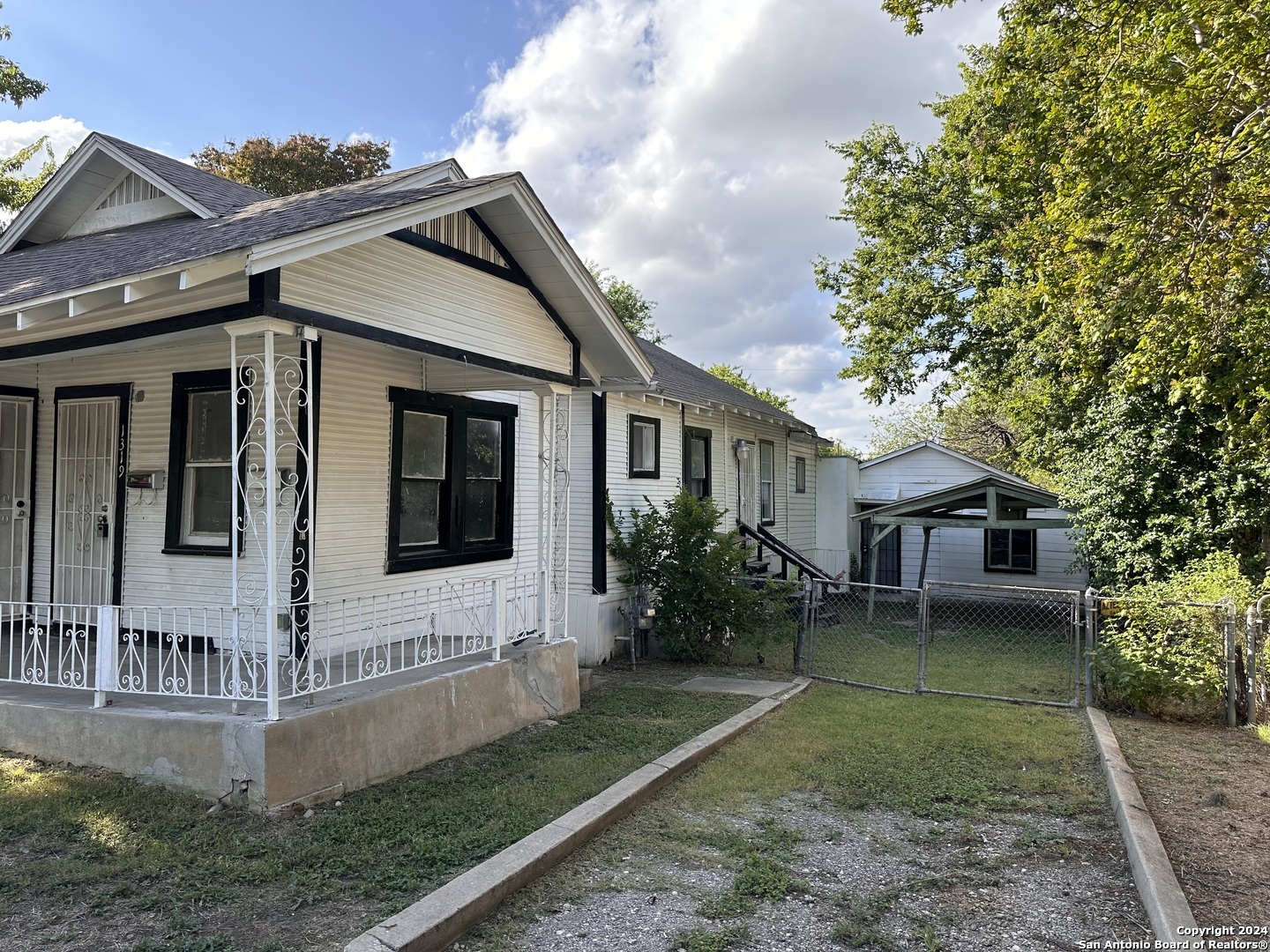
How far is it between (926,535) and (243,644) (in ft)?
44.6

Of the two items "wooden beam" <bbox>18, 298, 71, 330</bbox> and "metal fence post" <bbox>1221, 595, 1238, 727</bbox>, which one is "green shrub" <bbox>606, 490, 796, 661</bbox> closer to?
"metal fence post" <bbox>1221, 595, 1238, 727</bbox>

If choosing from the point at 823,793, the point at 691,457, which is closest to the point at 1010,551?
the point at 691,457

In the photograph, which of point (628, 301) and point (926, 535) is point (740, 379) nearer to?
point (628, 301)

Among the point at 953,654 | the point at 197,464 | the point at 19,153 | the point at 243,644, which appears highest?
the point at 19,153

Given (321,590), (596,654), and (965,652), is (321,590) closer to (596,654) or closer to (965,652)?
(596,654)

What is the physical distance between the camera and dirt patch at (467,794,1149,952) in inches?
154

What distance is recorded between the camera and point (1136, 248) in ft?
29.6

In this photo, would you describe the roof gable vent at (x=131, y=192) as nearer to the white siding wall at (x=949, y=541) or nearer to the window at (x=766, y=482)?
the window at (x=766, y=482)

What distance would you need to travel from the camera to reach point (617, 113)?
1236 centimetres

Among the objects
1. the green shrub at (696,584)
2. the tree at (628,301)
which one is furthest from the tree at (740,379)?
the green shrub at (696,584)

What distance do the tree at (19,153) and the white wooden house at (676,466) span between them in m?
12.8

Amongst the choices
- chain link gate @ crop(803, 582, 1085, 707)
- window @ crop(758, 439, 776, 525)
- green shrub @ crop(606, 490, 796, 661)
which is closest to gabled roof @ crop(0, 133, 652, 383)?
green shrub @ crop(606, 490, 796, 661)

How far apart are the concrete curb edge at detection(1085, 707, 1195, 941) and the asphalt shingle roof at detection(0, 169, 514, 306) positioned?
602 centimetres

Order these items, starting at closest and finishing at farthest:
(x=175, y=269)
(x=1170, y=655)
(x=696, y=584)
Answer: (x=175, y=269) < (x=1170, y=655) < (x=696, y=584)
